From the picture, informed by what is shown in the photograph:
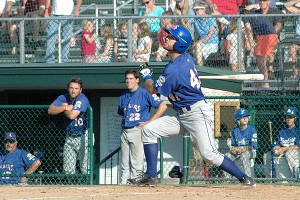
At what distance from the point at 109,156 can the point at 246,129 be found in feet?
8.74

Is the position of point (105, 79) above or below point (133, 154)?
above

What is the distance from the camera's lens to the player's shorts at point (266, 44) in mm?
14531

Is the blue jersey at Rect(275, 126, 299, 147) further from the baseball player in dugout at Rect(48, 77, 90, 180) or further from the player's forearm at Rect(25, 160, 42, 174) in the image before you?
the player's forearm at Rect(25, 160, 42, 174)

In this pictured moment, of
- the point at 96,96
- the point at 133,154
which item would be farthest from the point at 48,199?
the point at 96,96

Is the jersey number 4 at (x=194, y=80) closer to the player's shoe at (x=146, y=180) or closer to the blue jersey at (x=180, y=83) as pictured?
the blue jersey at (x=180, y=83)

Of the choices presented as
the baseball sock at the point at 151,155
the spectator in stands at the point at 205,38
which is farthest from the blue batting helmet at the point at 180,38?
the spectator in stands at the point at 205,38

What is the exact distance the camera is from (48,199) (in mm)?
9523

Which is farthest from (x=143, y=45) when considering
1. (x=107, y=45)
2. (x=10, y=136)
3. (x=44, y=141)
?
(x=10, y=136)

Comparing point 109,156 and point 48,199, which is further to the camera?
point 109,156

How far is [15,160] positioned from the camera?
1334 cm

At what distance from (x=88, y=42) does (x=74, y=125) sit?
6.96 ft

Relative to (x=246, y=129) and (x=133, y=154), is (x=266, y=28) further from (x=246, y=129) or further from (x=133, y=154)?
(x=133, y=154)

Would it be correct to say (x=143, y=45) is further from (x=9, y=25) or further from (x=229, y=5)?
(x=9, y=25)

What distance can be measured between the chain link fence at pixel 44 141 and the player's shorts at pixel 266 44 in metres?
3.29
